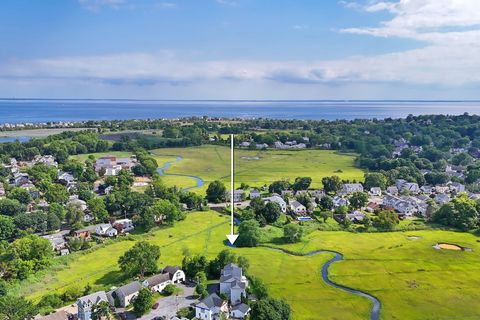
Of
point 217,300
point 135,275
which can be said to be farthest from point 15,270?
Result: point 217,300

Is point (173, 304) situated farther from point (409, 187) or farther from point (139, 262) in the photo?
point (409, 187)

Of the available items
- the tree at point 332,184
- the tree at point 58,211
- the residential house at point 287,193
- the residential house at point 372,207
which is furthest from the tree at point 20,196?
the residential house at point 372,207

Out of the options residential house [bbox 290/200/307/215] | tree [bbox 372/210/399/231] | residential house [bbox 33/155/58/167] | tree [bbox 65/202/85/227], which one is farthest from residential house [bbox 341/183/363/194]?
residential house [bbox 33/155/58/167]

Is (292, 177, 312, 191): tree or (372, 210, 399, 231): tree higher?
(292, 177, 312, 191): tree

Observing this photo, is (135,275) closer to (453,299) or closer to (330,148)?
(453,299)

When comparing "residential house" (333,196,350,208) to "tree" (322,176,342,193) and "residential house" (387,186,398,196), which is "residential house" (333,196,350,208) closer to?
"tree" (322,176,342,193)

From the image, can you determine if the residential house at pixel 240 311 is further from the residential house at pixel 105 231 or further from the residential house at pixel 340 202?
the residential house at pixel 340 202
